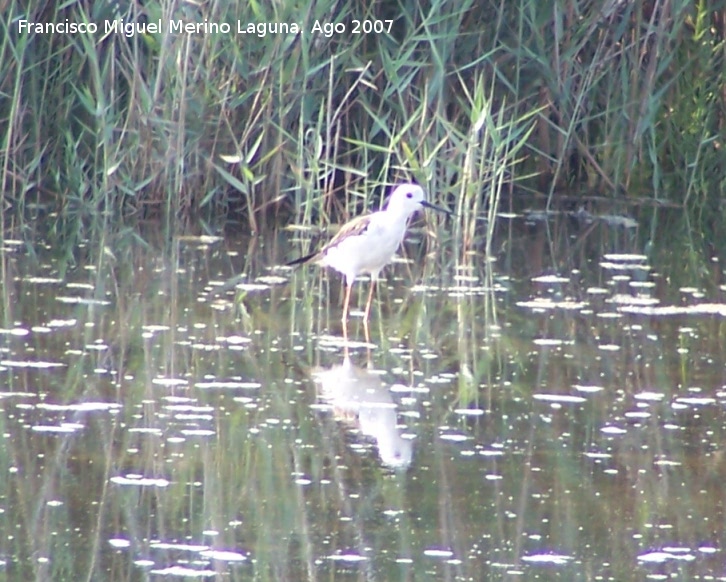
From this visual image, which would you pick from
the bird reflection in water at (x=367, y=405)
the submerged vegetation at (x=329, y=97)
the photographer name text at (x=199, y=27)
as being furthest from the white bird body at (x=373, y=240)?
the photographer name text at (x=199, y=27)

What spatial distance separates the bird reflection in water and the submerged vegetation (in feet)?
9.57

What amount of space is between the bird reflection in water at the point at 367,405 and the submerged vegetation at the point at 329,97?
292cm

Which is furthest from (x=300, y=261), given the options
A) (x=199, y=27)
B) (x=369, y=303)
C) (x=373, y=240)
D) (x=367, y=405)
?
(x=367, y=405)

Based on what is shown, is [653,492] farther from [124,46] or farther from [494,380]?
[124,46]

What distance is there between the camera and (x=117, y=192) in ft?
37.5

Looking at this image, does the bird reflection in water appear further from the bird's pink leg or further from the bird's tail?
the bird's tail

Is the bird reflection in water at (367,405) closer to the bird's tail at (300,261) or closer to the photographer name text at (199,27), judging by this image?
the bird's tail at (300,261)

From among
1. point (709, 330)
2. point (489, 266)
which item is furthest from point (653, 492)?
point (489, 266)

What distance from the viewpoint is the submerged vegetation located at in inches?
422

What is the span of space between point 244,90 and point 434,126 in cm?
136

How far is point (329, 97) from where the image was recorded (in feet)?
34.3

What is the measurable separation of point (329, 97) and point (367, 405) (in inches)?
153

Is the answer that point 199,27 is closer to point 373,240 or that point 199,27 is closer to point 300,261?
point 300,261

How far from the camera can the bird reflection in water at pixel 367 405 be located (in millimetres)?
6320
